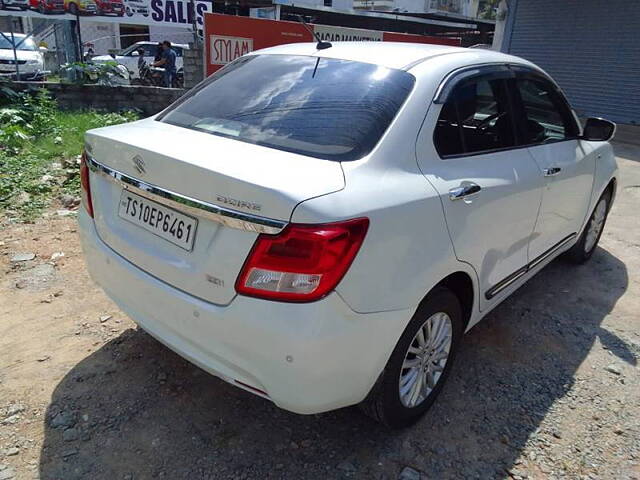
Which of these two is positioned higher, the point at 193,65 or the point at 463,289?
the point at 193,65

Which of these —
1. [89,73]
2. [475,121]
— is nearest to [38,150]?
[89,73]

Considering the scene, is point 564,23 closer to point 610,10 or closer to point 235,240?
point 610,10

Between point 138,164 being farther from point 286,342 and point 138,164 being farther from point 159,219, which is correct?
point 286,342

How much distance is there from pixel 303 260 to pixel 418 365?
923 mm

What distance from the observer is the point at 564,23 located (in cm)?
1312

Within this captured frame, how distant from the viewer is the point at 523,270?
309cm

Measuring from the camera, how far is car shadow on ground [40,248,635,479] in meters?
2.21

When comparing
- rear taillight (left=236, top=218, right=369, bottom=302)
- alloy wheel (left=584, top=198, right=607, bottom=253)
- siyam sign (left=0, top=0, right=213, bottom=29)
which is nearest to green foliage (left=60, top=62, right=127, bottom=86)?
siyam sign (left=0, top=0, right=213, bottom=29)

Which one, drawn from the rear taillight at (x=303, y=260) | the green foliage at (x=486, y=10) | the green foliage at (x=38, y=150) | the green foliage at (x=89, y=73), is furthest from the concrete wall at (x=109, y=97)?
the green foliage at (x=486, y=10)

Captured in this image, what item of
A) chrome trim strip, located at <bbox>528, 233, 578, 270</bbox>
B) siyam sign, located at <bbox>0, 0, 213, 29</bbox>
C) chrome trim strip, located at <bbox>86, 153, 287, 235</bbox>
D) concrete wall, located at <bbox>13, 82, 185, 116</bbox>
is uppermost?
siyam sign, located at <bbox>0, 0, 213, 29</bbox>

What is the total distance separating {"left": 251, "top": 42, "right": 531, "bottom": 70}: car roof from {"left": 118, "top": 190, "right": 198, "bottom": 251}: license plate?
3.91ft

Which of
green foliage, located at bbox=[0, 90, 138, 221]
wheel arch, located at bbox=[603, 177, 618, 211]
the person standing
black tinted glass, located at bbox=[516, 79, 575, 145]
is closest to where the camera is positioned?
black tinted glass, located at bbox=[516, 79, 575, 145]

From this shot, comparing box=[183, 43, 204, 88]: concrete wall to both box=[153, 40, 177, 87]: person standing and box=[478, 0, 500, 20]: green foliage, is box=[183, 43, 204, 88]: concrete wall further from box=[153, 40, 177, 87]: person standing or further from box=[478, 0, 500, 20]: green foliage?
box=[478, 0, 500, 20]: green foliage

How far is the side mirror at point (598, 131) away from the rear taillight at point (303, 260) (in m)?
2.59
